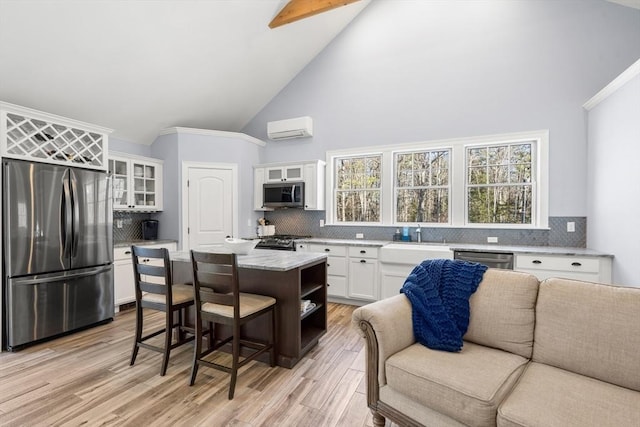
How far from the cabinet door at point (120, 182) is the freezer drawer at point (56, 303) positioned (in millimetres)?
1209

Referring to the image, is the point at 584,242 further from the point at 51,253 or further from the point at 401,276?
the point at 51,253

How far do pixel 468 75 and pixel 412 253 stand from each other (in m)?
2.58

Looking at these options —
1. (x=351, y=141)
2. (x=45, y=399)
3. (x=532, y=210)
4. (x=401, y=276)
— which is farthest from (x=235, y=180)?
(x=532, y=210)

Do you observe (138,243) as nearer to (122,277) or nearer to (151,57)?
(122,277)

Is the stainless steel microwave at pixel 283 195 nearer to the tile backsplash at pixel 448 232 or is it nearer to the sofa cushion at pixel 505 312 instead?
the tile backsplash at pixel 448 232

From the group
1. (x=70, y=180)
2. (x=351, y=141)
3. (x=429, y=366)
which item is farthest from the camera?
(x=351, y=141)

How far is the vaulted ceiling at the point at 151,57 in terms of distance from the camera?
3.03 metres

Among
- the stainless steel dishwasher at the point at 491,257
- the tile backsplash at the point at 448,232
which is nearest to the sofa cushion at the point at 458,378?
the stainless steel dishwasher at the point at 491,257

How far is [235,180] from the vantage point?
518 centimetres

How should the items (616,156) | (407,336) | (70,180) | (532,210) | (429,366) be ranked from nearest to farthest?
1. (429,366)
2. (407,336)
3. (616,156)
4. (70,180)
5. (532,210)

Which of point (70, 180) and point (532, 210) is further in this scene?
point (532, 210)

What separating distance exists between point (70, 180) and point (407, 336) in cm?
360

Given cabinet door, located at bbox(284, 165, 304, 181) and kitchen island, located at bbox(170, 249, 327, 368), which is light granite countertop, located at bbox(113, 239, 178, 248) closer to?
kitchen island, located at bbox(170, 249, 327, 368)

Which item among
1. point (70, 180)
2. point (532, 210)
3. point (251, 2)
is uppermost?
point (251, 2)
